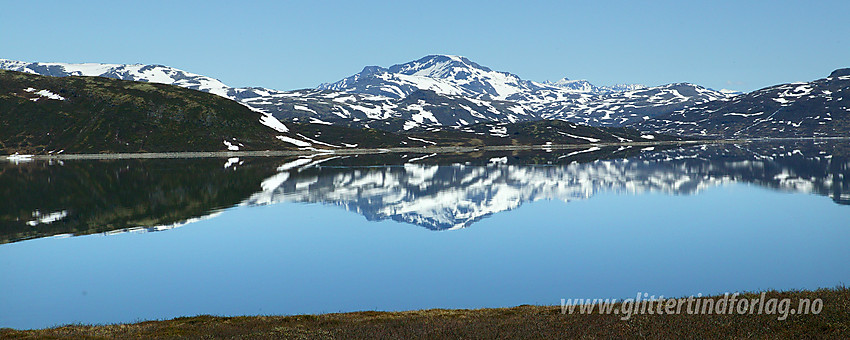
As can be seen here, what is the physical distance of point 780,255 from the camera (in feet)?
155

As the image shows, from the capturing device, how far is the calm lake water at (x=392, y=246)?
37250 millimetres

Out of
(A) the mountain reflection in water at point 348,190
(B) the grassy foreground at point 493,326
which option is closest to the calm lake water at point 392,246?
(A) the mountain reflection in water at point 348,190

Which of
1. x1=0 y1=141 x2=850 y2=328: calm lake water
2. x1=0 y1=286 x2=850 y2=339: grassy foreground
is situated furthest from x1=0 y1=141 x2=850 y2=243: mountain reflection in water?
x1=0 y1=286 x2=850 y2=339: grassy foreground

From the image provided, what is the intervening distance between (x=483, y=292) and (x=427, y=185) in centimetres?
7705

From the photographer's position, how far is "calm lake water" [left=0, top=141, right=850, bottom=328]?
122 ft

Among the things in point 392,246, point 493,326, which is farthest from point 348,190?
point 493,326

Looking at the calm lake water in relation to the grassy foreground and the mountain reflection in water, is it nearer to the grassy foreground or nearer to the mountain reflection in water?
the mountain reflection in water

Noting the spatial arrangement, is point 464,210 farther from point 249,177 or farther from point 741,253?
point 249,177

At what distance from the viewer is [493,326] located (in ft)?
76.5

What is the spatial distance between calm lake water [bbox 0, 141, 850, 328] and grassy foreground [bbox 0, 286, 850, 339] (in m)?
5.90

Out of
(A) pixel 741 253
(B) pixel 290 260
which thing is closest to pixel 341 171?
(B) pixel 290 260

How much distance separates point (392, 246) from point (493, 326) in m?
32.2

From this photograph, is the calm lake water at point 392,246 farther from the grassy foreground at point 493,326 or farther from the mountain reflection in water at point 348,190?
the grassy foreground at point 493,326

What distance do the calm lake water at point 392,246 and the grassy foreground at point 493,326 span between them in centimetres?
590
